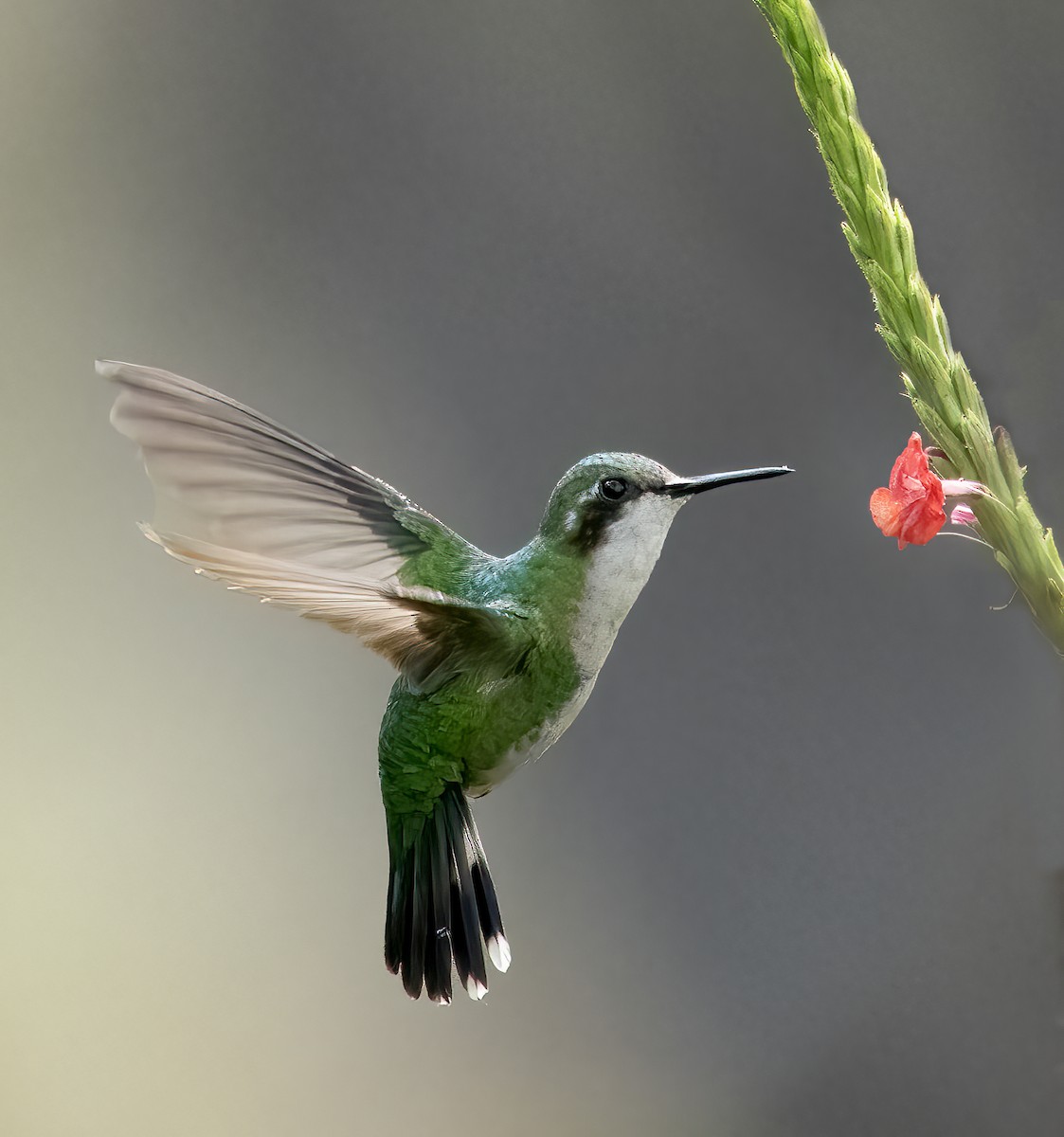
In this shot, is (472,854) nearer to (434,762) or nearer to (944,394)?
(434,762)

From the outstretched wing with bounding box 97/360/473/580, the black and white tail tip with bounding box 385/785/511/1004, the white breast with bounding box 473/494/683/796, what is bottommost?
the black and white tail tip with bounding box 385/785/511/1004

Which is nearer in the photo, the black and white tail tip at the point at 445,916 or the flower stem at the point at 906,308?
the flower stem at the point at 906,308

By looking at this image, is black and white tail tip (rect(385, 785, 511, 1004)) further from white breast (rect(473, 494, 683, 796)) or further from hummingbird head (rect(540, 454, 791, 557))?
hummingbird head (rect(540, 454, 791, 557))

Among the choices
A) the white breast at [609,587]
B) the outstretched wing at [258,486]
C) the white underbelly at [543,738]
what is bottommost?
the white underbelly at [543,738]

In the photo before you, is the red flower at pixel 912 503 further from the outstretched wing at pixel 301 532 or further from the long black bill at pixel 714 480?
the outstretched wing at pixel 301 532

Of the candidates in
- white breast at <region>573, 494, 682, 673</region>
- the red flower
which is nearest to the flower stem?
the red flower

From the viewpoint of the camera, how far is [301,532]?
669 millimetres

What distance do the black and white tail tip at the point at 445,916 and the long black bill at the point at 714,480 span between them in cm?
25

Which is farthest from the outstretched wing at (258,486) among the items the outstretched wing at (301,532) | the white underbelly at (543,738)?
the white underbelly at (543,738)

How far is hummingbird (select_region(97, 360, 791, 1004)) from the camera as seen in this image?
0.51 meters

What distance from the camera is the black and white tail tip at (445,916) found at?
605mm

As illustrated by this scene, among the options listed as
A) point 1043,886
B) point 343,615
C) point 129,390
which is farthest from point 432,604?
point 1043,886

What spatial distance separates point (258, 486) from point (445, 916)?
9.8 inches

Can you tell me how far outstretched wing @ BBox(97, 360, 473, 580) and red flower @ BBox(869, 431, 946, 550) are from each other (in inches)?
9.8
